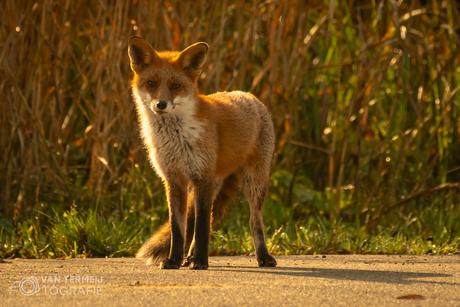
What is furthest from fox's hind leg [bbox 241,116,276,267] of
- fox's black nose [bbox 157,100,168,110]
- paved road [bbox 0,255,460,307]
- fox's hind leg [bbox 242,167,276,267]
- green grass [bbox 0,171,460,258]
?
fox's black nose [bbox 157,100,168,110]

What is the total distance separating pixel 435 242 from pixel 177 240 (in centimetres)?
263

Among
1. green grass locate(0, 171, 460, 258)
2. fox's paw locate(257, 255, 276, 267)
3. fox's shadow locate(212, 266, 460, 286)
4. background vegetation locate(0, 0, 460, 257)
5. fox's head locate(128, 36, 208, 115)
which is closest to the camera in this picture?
fox's shadow locate(212, 266, 460, 286)

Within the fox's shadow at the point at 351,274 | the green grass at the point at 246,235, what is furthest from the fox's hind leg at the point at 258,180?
the green grass at the point at 246,235

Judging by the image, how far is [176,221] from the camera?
4.18 meters

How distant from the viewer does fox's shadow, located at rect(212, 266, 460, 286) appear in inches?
134

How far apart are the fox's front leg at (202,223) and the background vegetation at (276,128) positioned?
42.2 inches

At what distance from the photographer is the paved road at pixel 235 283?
2771 mm

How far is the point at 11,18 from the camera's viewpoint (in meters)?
6.12

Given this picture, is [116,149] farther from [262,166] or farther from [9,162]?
[262,166]

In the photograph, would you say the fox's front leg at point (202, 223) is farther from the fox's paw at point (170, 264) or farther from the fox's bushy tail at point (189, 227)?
the fox's bushy tail at point (189, 227)

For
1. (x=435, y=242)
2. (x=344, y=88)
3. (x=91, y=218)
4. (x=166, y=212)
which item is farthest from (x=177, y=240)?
(x=344, y=88)

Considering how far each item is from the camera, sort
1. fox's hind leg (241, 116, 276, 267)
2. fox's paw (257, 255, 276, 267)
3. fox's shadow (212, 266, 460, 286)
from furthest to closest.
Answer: fox's hind leg (241, 116, 276, 267), fox's paw (257, 255, 276, 267), fox's shadow (212, 266, 460, 286)

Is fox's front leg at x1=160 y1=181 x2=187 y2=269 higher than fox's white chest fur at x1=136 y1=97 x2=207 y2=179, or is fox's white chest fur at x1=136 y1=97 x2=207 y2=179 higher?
fox's white chest fur at x1=136 y1=97 x2=207 y2=179

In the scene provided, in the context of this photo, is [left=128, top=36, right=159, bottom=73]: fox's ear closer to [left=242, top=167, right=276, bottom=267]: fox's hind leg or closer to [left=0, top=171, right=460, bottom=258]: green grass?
[left=242, top=167, right=276, bottom=267]: fox's hind leg
